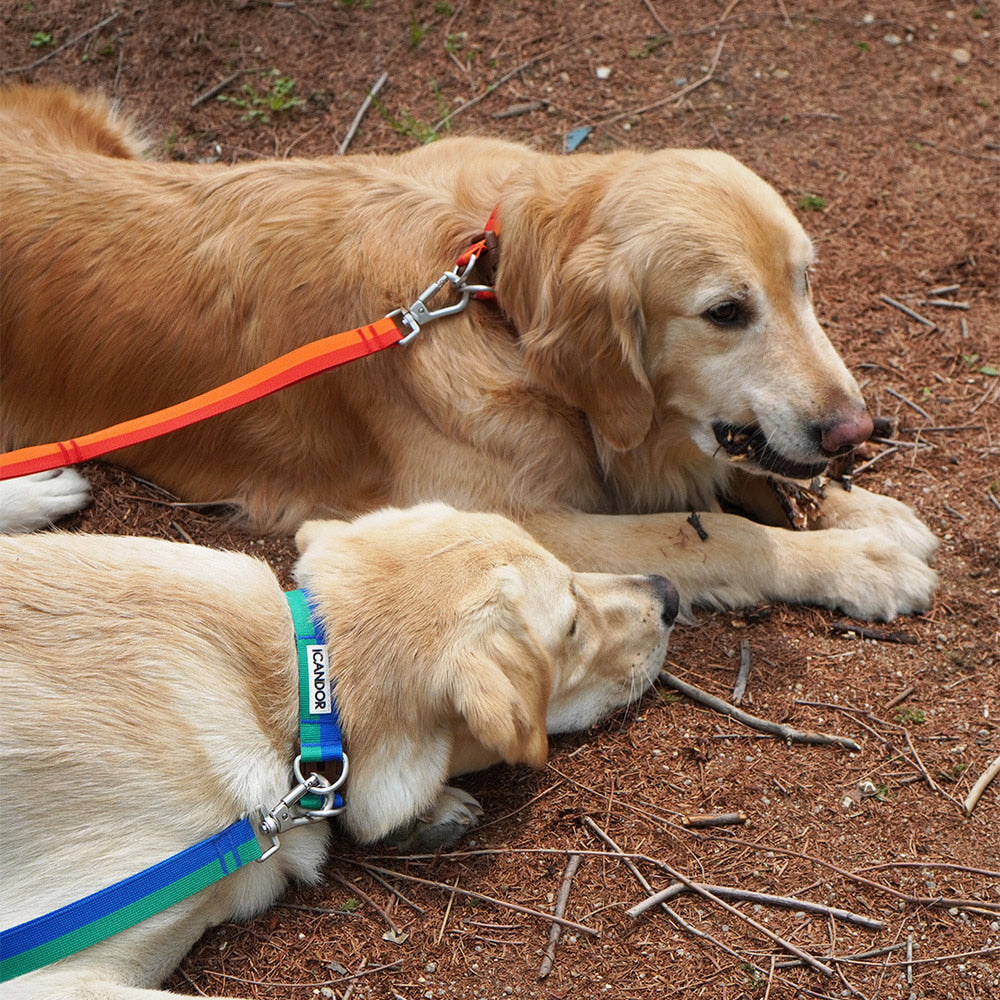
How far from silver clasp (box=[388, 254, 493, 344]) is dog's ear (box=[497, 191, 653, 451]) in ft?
0.37

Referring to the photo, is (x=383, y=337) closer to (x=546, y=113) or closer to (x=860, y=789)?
(x=860, y=789)

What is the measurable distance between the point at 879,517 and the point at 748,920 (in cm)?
174

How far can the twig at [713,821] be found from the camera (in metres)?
3.13

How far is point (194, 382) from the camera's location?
3973 millimetres

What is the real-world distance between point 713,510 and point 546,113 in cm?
286

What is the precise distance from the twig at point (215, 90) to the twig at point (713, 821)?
4.78 meters

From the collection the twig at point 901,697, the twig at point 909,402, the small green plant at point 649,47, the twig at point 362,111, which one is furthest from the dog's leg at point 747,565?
the small green plant at point 649,47

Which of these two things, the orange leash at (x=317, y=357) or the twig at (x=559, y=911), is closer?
the twig at (x=559, y=911)

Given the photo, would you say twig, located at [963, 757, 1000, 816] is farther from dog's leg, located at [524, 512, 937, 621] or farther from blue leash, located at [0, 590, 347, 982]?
blue leash, located at [0, 590, 347, 982]

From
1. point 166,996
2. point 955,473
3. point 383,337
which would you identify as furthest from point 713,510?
point 166,996

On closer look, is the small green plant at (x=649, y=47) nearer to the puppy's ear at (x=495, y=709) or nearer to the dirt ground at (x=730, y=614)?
the dirt ground at (x=730, y=614)

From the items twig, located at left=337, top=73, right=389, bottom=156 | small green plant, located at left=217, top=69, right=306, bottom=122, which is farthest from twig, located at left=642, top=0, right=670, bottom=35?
small green plant, located at left=217, top=69, right=306, bottom=122

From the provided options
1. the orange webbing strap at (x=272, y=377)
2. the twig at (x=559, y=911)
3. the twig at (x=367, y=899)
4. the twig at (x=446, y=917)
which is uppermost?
the orange webbing strap at (x=272, y=377)

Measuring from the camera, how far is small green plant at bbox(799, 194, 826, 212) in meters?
5.40
